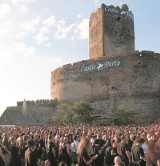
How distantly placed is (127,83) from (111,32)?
853cm

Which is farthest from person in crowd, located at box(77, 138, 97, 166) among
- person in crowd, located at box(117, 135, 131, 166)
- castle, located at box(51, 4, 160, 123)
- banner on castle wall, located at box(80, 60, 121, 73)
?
banner on castle wall, located at box(80, 60, 121, 73)

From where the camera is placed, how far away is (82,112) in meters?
43.3

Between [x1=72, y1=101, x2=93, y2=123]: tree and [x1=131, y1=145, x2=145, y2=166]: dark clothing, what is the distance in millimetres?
31691

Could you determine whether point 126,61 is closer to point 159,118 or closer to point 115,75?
point 115,75

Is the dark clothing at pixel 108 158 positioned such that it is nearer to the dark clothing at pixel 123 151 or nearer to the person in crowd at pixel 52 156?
the dark clothing at pixel 123 151

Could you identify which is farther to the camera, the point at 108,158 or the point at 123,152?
the point at 123,152

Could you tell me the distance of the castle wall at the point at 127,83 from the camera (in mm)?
44688

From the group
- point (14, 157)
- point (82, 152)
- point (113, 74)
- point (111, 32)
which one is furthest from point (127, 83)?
point (82, 152)

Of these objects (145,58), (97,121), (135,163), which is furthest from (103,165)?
(145,58)

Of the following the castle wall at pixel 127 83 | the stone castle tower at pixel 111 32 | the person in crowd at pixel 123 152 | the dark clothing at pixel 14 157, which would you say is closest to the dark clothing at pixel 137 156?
the person in crowd at pixel 123 152

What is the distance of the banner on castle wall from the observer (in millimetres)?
45750

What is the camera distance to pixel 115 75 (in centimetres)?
4591

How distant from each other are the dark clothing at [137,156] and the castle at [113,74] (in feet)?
109

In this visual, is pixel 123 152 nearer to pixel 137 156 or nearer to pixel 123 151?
pixel 123 151
